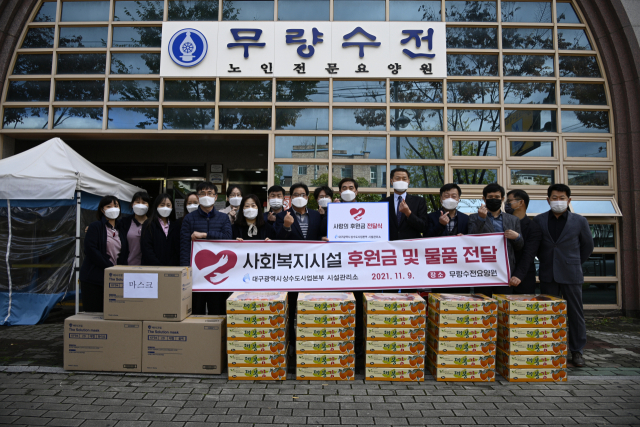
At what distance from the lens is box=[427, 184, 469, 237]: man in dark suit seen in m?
4.32

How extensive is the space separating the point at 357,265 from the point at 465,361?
1.46 meters

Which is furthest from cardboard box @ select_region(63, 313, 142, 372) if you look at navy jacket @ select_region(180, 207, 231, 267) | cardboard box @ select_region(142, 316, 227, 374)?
navy jacket @ select_region(180, 207, 231, 267)

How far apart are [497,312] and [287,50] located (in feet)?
19.3

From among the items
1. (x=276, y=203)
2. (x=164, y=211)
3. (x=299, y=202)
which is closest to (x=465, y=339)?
(x=299, y=202)

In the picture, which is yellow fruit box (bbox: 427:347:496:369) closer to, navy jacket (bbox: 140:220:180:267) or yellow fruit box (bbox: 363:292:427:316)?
yellow fruit box (bbox: 363:292:427:316)

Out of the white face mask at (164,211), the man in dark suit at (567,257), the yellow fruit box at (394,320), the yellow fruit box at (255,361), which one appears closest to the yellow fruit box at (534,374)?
the man in dark suit at (567,257)

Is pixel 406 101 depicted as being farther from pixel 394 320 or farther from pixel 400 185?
pixel 394 320

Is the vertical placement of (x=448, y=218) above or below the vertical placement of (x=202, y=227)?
above

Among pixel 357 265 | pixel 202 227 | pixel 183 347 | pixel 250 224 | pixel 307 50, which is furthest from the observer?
pixel 307 50

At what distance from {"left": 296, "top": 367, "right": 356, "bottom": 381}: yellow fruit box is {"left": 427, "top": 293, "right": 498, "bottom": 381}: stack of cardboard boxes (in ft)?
2.92

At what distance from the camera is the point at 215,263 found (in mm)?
4188

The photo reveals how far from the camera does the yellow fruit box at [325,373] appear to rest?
11.6ft

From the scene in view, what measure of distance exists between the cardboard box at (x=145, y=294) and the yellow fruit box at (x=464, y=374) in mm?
2694

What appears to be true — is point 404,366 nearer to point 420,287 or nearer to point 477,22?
point 420,287
